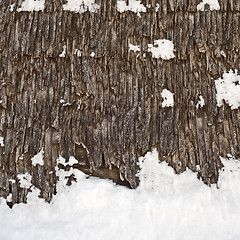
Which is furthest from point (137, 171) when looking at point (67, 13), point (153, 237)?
point (67, 13)

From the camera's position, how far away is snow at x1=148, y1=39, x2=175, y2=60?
235cm

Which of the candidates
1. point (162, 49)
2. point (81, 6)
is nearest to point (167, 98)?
point (162, 49)

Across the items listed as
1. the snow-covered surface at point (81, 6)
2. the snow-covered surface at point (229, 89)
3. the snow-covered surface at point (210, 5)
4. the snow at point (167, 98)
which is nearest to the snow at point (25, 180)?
the snow at point (167, 98)

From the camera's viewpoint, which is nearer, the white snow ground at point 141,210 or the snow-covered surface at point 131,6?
the white snow ground at point 141,210

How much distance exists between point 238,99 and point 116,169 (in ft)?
2.53

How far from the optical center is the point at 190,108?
2334mm

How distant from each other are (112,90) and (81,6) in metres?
0.50

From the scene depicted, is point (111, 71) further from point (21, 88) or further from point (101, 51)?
point (21, 88)

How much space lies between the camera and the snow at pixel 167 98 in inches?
91.8

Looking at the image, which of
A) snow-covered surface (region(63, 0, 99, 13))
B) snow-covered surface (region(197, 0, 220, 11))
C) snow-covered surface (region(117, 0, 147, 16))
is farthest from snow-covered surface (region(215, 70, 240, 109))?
snow-covered surface (region(63, 0, 99, 13))

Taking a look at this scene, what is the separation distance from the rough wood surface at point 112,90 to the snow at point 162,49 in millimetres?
34

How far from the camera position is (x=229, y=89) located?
2.34m

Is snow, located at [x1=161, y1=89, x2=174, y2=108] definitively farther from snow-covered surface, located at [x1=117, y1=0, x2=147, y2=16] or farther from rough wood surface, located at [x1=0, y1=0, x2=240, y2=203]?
snow-covered surface, located at [x1=117, y1=0, x2=147, y2=16]

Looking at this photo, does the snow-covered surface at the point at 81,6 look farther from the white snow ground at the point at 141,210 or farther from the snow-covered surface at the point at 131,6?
the white snow ground at the point at 141,210
